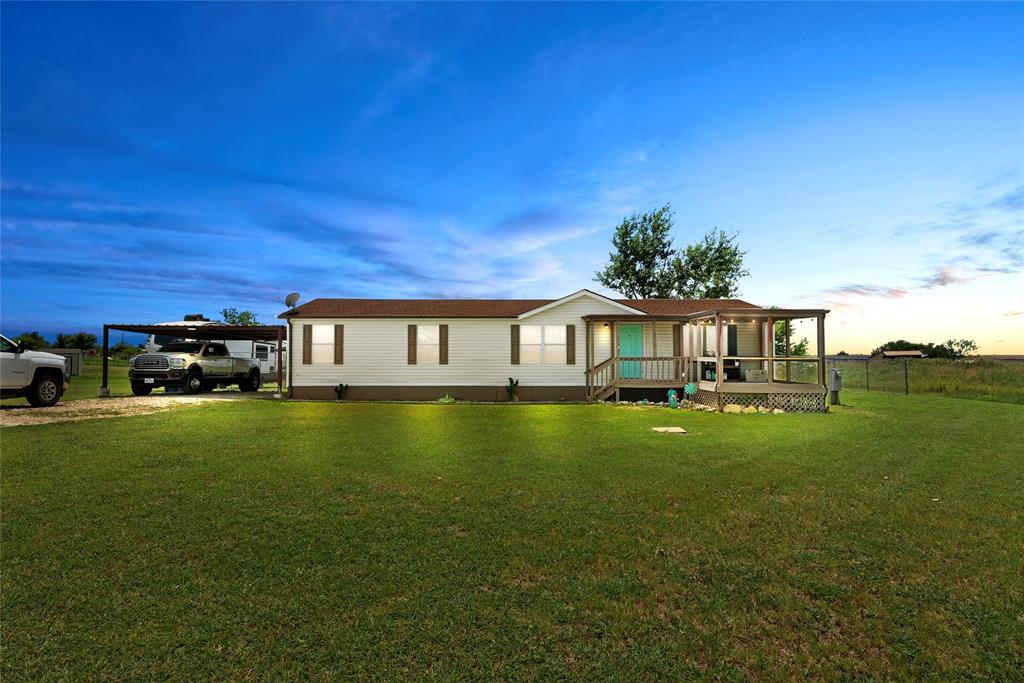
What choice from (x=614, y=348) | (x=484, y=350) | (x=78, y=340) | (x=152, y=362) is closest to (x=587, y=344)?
(x=614, y=348)

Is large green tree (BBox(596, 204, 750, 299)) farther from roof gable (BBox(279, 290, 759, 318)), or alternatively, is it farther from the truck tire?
the truck tire

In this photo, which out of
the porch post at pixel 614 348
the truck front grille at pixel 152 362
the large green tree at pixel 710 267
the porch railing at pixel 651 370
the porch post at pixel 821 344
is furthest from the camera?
the large green tree at pixel 710 267

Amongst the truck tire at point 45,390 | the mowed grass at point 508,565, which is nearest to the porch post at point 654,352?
the mowed grass at point 508,565

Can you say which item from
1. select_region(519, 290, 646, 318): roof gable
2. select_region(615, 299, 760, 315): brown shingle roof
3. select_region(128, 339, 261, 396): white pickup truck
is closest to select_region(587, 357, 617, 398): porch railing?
select_region(519, 290, 646, 318): roof gable

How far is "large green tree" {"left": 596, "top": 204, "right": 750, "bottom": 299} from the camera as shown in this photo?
36812 millimetres

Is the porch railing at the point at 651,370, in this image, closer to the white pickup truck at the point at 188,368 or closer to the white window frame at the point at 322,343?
the white window frame at the point at 322,343

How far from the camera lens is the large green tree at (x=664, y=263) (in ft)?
121

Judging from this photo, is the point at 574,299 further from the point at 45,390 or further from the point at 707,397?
the point at 45,390

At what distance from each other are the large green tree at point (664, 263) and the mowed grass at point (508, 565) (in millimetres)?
30925

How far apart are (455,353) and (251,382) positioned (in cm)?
1092

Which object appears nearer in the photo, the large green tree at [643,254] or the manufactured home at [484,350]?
the manufactured home at [484,350]

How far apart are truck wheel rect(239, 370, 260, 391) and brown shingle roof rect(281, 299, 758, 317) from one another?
16.7 ft

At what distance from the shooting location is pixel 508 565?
370cm

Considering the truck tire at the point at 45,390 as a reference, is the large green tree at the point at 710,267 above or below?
above
